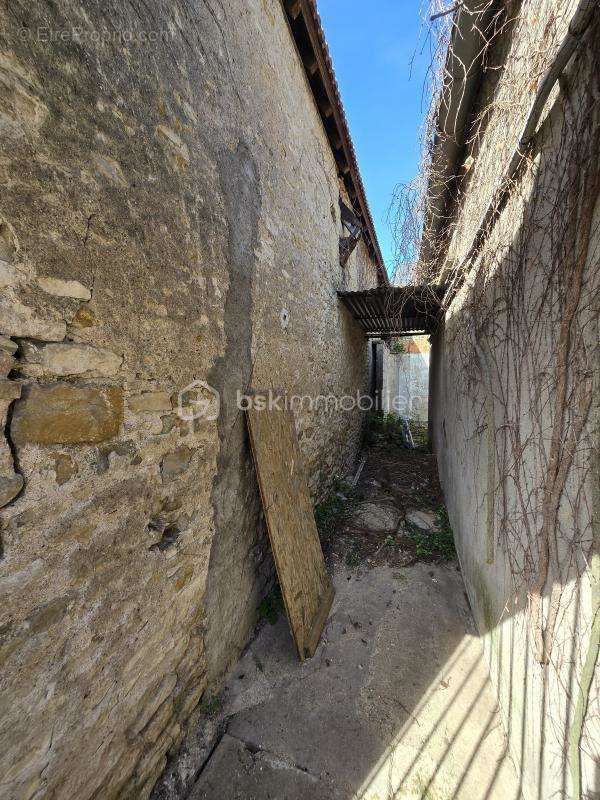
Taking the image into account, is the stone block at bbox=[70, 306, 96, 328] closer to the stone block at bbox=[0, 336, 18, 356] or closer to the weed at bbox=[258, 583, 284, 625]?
the stone block at bbox=[0, 336, 18, 356]

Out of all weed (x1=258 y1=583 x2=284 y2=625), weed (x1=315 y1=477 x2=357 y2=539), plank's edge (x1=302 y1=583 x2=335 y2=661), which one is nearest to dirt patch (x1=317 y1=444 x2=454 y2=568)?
weed (x1=315 y1=477 x2=357 y2=539)

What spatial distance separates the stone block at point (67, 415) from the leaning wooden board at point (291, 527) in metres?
1.14

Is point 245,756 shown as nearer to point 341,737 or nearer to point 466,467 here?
point 341,737

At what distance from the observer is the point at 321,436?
456 centimetres

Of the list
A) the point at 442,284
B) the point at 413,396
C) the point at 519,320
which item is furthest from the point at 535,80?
the point at 413,396

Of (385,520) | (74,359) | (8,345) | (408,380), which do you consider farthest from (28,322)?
(408,380)

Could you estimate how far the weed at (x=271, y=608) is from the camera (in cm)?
280

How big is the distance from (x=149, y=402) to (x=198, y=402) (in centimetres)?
37

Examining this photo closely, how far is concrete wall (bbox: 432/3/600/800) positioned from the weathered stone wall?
69.0 inches

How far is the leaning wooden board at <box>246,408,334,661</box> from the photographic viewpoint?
2443 millimetres

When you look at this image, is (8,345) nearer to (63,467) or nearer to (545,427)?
(63,467)

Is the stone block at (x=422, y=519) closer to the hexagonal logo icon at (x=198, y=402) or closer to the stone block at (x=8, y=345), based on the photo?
the hexagonal logo icon at (x=198, y=402)

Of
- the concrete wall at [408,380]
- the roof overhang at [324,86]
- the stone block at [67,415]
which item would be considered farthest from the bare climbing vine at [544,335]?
the concrete wall at [408,380]

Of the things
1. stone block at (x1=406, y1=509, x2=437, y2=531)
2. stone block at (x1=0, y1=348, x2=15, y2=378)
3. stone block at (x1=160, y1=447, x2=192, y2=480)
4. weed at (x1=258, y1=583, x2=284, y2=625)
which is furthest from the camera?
stone block at (x1=406, y1=509, x2=437, y2=531)
